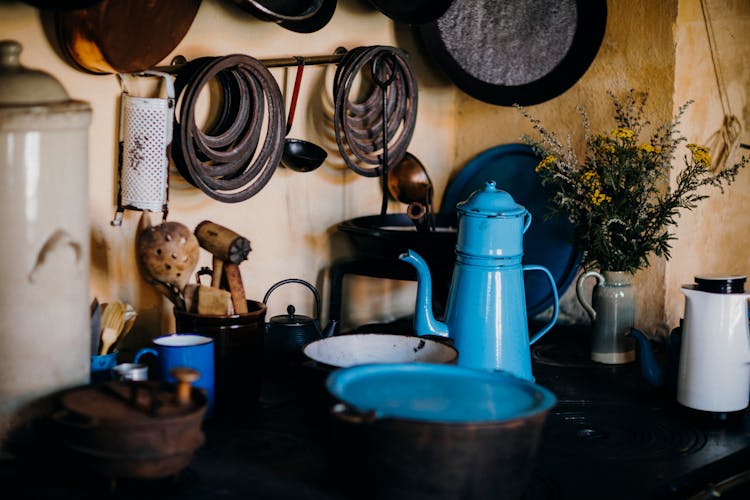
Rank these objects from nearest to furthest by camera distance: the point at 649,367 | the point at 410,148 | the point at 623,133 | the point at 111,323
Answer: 1. the point at 111,323
2. the point at 649,367
3. the point at 623,133
4. the point at 410,148

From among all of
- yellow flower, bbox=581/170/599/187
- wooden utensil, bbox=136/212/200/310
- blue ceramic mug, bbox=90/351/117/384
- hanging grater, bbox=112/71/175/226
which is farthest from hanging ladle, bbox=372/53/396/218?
blue ceramic mug, bbox=90/351/117/384

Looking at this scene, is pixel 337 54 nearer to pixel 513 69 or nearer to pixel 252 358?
pixel 513 69

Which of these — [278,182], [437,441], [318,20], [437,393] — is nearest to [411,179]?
[278,182]

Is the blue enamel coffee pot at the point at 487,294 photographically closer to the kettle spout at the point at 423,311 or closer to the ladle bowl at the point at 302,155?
the kettle spout at the point at 423,311

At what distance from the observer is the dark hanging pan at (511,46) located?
2.16 m

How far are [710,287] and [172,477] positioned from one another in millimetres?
995

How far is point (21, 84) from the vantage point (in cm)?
121

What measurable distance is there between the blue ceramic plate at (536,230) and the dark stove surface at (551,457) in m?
0.47

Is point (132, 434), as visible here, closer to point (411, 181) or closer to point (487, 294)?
point (487, 294)

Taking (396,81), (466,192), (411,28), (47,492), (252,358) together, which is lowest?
(47,492)

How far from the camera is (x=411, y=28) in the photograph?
90.4 inches

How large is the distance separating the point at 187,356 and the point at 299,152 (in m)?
0.71

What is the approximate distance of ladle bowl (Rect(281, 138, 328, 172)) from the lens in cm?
194

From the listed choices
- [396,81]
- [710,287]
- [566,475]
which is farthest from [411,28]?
[566,475]
